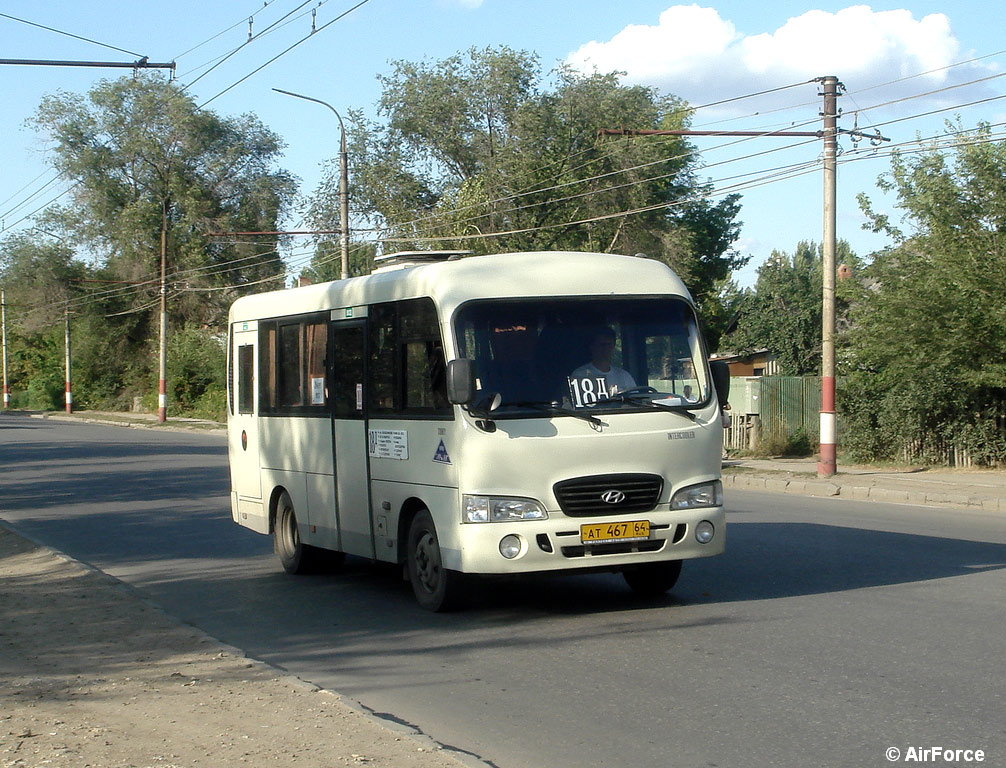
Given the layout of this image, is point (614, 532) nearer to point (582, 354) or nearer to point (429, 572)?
point (582, 354)

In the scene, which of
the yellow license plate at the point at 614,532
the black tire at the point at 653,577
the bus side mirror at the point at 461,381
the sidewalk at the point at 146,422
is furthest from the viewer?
the sidewalk at the point at 146,422

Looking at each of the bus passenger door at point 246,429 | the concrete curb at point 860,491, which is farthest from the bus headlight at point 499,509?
the concrete curb at point 860,491

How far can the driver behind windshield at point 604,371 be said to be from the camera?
29.6 feet

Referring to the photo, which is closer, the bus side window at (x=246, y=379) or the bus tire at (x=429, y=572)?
the bus tire at (x=429, y=572)

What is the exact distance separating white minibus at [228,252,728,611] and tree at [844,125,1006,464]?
13.2 meters

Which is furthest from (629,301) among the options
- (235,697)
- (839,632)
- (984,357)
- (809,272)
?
(809,272)

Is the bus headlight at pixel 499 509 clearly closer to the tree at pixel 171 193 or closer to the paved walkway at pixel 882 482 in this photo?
the paved walkway at pixel 882 482

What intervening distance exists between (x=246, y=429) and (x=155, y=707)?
6616 millimetres

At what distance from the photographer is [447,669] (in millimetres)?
7504

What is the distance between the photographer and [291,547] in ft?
39.2

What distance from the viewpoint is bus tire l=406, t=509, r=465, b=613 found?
915 centimetres

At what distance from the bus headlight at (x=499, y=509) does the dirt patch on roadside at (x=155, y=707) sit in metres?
1.90

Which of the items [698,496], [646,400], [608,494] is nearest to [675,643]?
[608,494]

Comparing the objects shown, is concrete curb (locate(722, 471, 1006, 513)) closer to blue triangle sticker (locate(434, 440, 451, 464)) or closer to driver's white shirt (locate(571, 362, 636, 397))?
driver's white shirt (locate(571, 362, 636, 397))
